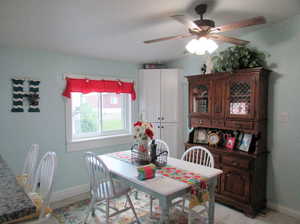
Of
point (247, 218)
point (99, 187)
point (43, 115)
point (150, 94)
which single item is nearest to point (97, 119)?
point (43, 115)

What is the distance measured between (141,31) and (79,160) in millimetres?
2211

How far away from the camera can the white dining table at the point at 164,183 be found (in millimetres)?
1646

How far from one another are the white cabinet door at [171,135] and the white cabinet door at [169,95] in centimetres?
11

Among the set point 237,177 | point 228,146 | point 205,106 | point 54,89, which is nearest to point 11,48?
point 54,89

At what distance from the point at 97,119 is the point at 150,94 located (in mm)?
1064

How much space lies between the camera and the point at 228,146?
2791 mm

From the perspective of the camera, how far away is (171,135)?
3.74 meters

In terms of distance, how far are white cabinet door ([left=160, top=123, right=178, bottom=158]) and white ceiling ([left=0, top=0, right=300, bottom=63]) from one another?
149cm

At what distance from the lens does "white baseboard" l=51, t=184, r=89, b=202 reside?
3.03 meters

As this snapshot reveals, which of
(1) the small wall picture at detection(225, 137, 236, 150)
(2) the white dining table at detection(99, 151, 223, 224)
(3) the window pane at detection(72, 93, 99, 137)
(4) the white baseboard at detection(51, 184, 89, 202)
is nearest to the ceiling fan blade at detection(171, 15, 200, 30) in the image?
(2) the white dining table at detection(99, 151, 223, 224)

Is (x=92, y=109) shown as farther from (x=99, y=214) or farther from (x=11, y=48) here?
(x=99, y=214)

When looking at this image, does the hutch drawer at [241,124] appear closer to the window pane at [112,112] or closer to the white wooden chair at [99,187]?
the white wooden chair at [99,187]

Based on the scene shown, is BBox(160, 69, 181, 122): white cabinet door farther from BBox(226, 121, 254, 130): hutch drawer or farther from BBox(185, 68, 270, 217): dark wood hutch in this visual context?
BBox(226, 121, 254, 130): hutch drawer

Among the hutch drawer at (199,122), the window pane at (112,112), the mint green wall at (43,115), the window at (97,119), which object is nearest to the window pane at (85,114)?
the window at (97,119)
